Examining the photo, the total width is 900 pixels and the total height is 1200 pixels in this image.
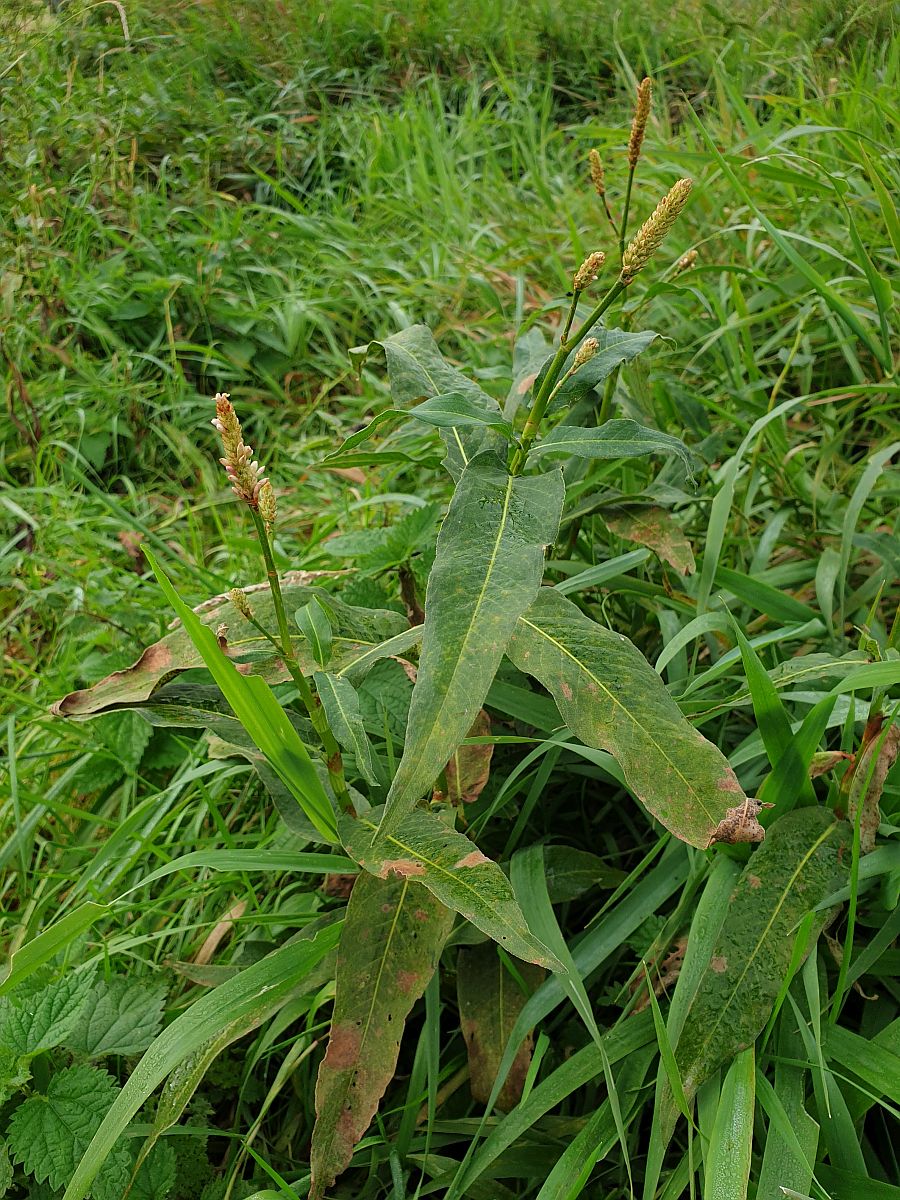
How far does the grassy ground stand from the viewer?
1.10 m

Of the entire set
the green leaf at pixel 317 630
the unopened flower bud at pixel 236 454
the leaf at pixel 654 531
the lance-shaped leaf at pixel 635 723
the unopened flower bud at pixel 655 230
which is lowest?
the leaf at pixel 654 531

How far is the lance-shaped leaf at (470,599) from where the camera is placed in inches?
26.5

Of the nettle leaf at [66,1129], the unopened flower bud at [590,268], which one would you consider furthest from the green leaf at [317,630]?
the nettle leaf at [66,1129]

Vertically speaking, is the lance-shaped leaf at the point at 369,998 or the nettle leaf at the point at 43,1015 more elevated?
→ the lance-shaped leaf at the point at 369,998

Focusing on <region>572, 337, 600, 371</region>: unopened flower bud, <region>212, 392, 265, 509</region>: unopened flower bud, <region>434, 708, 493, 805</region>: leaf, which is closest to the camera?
<region>212, 392, 265, 509</region>: unopened flower bud

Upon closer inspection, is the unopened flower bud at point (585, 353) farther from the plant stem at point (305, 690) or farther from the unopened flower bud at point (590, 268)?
the plant stem at point (305, 690)

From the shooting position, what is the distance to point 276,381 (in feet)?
8.70

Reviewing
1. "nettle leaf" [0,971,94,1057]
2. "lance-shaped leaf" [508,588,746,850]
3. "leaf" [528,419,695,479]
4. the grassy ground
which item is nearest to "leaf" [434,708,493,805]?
the grassy ground

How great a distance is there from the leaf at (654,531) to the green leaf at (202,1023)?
1.78ft

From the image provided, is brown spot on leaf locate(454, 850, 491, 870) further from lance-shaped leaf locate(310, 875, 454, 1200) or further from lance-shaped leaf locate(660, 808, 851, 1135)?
lance-shaped leaf locate(660, 808, 851, 1135)

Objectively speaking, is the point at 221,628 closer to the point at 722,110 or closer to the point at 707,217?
the point at 707,217

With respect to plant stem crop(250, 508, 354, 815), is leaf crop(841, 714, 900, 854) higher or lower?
lower

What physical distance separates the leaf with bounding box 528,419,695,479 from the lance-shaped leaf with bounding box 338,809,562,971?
0.36 m

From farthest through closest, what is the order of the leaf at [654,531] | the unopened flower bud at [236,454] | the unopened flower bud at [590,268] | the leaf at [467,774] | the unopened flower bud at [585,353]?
1. the leaf at [654,531]
2. the leaf at [467,774]
3. the unopened flower bud at [585,353]
4. the unopened flower bud at [590,268]
5. the unopened flower bud at [236,454]
